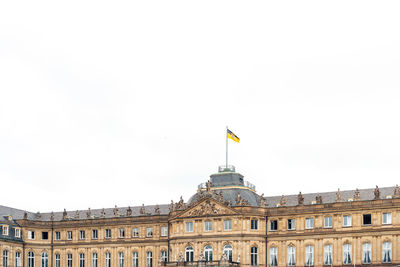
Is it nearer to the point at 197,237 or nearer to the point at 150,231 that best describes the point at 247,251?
the point at 197,237

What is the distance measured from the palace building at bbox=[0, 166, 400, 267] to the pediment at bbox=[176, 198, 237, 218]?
0.59 feet

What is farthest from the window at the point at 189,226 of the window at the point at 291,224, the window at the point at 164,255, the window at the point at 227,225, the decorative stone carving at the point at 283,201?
the window at the point at 291,224

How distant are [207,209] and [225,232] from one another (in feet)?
17.5

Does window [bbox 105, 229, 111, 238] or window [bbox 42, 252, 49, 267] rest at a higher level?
window [bbox 105, 229, 111, 238]

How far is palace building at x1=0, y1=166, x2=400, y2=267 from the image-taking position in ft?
450

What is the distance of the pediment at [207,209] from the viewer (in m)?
144

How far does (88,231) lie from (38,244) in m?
A: 11.2

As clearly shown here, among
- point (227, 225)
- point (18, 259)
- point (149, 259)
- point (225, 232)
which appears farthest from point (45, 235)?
point (227, 225)

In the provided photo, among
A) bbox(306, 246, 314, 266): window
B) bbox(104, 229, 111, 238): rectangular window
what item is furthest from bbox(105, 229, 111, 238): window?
bbox(306, 246, 314, 266): window

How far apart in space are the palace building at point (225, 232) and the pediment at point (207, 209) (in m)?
0.18

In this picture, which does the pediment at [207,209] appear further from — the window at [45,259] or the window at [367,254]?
the window at [45,259]

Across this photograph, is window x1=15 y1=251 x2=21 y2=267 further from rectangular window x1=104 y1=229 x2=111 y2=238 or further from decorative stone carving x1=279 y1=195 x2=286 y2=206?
decorative stone carving x1=279 y1=195 x2=286 y2=206

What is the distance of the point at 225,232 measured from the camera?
5645 inches

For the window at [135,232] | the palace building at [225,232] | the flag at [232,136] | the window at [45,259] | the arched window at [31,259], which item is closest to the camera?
the palace building at [225,232]
